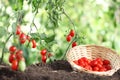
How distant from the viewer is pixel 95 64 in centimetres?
230

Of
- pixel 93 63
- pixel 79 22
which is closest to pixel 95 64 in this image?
pixel 93 63

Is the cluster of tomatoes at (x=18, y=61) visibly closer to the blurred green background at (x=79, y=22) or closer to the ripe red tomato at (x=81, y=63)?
the ripe red tomato at (x=81, y=63)

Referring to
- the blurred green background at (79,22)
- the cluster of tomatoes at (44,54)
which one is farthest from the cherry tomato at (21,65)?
the blurred green background at (79,22)

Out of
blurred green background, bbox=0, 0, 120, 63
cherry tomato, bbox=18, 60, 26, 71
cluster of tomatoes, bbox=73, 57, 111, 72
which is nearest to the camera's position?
cherry tomato, bbox=18, 60, 26, 71

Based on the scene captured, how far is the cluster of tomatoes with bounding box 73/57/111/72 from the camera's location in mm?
2271

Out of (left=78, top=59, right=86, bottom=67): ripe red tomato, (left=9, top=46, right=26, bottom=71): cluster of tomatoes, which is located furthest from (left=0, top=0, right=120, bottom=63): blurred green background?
(left=9, top=46, right=26, bottom=71): cluster of tomatoes

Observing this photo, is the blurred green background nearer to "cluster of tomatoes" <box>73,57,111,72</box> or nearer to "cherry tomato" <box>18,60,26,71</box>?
"cluster of tomatoes" <box>73,57,111,72</box>

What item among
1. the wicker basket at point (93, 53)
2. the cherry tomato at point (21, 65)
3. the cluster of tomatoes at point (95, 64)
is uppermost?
the cherry tomato at point (21, 65)

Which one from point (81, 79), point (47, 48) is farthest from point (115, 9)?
point (81, 79)

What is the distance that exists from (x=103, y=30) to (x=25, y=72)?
1660 millimetres

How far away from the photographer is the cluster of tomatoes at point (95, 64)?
7.45ft

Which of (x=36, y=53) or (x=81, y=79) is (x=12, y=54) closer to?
(x=81, y=79)

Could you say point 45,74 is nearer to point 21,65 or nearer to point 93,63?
point 21,65

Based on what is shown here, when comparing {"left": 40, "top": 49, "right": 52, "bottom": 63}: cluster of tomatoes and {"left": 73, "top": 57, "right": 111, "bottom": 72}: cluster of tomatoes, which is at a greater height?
{"left": 40, "top": 49, "right": 52, "bottom": 63}: cluster of tomatoes
